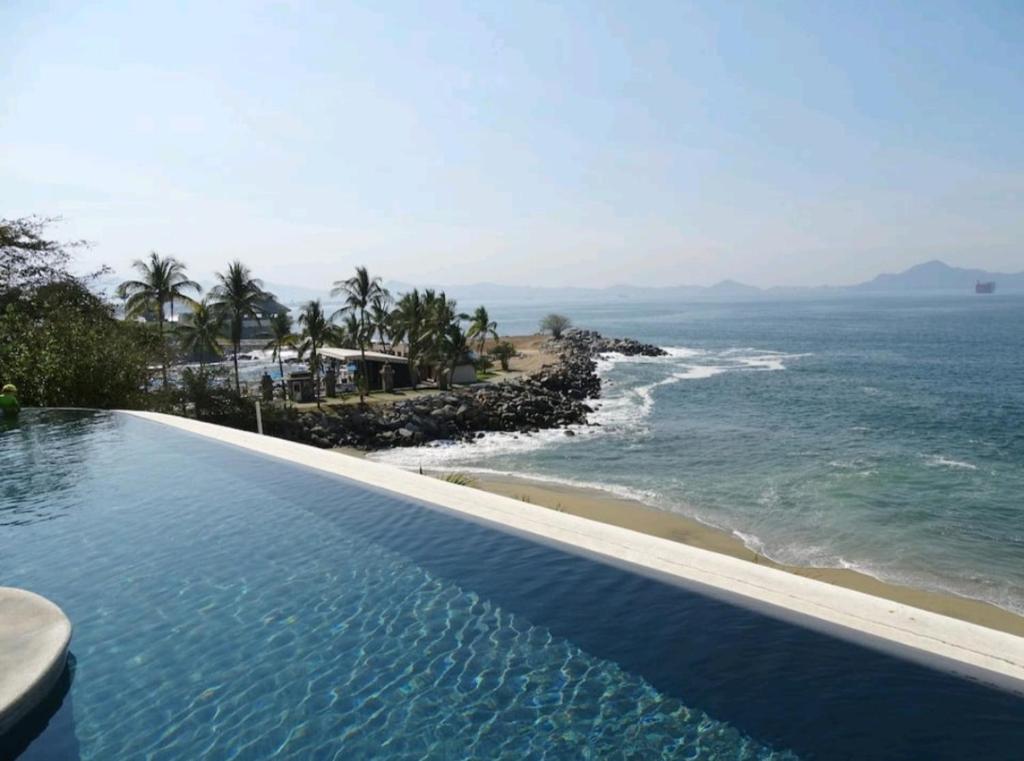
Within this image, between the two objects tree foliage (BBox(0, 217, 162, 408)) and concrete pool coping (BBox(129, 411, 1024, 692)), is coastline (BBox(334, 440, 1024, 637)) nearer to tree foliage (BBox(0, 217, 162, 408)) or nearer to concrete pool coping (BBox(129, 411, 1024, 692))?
concrete pool coping (BBox(129, 411, 1024, 692))

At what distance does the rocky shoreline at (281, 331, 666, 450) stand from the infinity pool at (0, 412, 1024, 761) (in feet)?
57.3

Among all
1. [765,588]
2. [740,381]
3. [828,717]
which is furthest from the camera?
[740,381]

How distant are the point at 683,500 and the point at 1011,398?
2824cm

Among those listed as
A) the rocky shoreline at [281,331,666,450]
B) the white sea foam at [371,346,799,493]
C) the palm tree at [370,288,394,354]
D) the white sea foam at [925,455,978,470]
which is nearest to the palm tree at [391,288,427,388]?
the palm tree at [370,288,394,354]

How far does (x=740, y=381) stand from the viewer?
46.4 meters

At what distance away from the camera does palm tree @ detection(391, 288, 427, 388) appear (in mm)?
39125

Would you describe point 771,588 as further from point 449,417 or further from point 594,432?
point 449,417

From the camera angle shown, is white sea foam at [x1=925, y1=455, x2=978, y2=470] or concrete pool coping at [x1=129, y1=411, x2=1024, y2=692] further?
white sea foam at [x1=925, y1=455, x2=978, y2=470]

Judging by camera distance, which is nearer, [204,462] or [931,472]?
[204,462]

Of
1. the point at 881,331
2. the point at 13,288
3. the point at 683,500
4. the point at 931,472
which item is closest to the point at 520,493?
the point at 683,500

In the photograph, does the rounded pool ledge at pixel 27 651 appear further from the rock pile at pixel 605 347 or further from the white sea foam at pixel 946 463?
the rock pile at pixel 605 347

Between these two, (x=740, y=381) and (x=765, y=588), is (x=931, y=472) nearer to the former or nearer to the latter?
(x=765, y=588)

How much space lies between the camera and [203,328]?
33.0 metres

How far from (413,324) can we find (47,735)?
114ft
